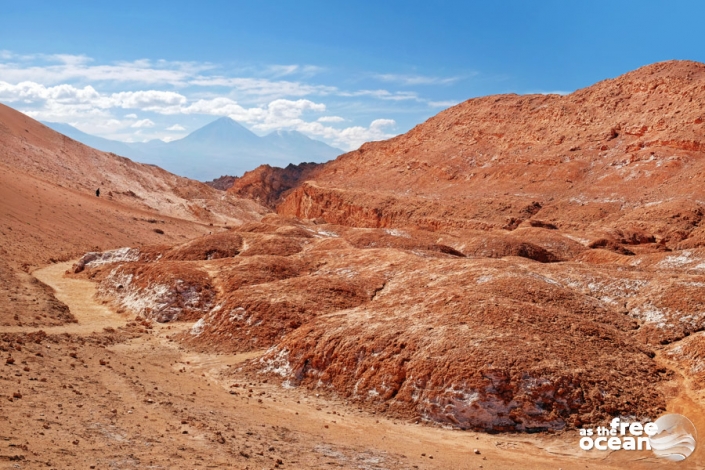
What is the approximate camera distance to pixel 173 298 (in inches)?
843

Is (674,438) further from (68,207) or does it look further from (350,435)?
(68,207)

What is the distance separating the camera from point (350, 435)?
11289 mm

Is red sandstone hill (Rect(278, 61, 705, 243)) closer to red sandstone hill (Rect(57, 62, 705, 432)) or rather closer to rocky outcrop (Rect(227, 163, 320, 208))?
red sandstone hill (Rect(57, 62, 705, 432))

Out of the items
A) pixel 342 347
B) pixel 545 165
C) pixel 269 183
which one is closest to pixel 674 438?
pixel 342 347

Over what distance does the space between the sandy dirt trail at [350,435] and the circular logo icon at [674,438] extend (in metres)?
0.26

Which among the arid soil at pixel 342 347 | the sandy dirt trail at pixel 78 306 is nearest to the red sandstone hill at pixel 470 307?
the arid soil at pixel 342 347

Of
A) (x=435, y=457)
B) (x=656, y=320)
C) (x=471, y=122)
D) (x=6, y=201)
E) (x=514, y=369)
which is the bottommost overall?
(x=435, y=457)

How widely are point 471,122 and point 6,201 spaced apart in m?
55.4

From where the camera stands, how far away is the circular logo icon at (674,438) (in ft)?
34.2

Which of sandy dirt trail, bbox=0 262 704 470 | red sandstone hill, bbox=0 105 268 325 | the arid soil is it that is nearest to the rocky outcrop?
red sandstone hill, bbox=0 105 268 325

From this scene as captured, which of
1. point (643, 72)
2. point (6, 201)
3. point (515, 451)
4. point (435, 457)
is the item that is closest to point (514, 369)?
point (515, 451)

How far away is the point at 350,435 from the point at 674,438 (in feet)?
19.1

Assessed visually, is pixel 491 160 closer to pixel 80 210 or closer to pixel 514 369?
pixel 80 210

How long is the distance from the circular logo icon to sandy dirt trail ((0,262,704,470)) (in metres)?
0.26
